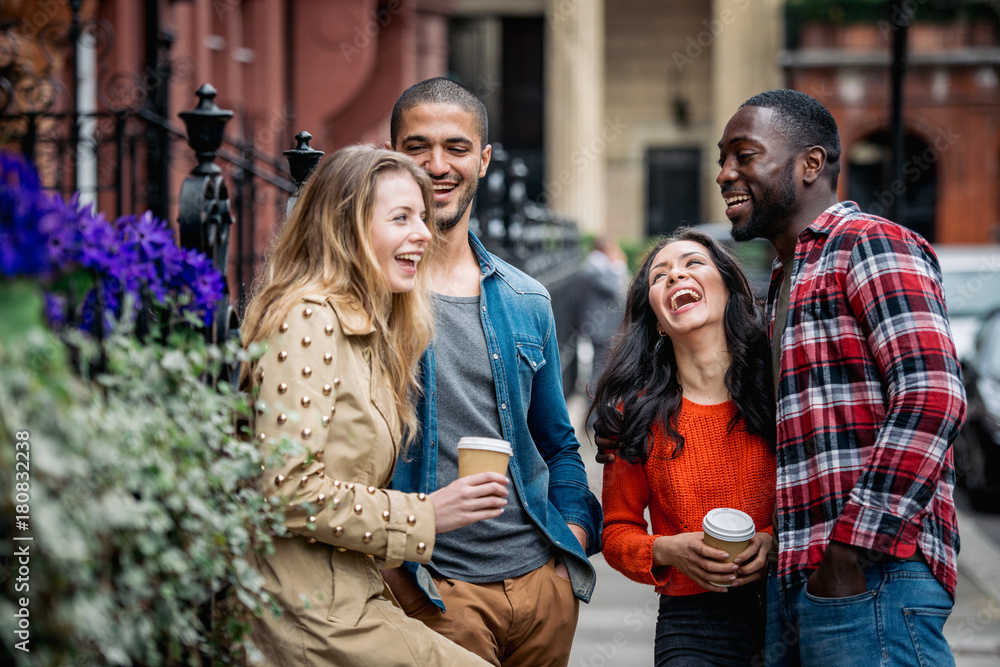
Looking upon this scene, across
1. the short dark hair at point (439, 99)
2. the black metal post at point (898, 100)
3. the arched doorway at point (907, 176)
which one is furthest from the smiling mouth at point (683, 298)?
the arched doorway at point (907, 176)

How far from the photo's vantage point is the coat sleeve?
2061 millimetres

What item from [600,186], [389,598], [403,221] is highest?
[600,186]

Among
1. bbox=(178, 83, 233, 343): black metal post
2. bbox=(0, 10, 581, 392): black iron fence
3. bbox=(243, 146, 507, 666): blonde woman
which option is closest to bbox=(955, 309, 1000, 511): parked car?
bbox=(0, 10, 581, 392): black iron fence

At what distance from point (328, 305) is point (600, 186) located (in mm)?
33171

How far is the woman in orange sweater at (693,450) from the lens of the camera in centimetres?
282

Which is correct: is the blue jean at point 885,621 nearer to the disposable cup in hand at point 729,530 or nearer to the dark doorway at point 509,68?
the disposable cup in hand at point 729,530

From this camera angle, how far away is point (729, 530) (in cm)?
257

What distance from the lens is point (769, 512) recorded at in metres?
2.84

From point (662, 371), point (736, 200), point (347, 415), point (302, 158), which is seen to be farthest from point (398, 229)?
point (662, 371)

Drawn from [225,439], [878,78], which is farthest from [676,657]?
[878,78]

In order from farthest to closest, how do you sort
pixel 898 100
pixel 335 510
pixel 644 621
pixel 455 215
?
pixel 898 100
pixel 644 621
pixel 455 215
pixel 335 510

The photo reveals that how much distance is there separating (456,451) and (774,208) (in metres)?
1.08

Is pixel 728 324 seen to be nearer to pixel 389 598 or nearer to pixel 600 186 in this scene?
pixel 389 598

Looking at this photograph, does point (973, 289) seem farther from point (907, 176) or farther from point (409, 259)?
point (907, 176)
